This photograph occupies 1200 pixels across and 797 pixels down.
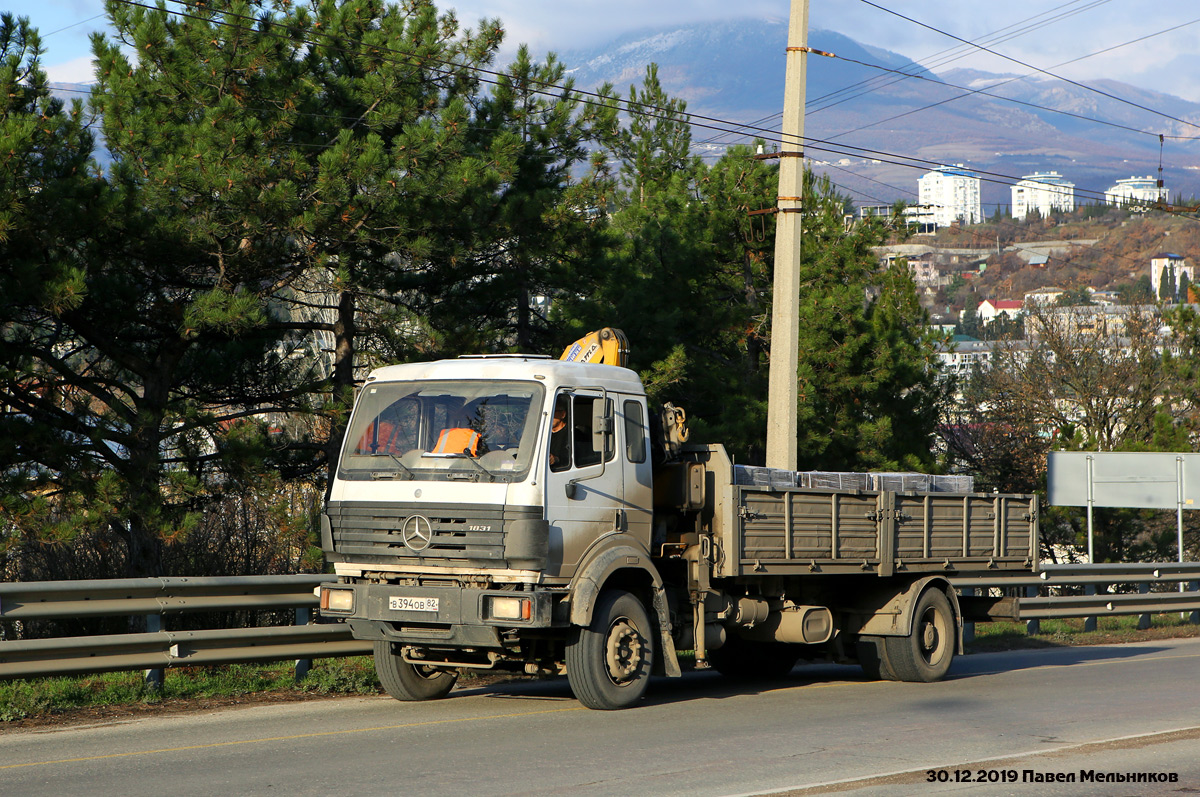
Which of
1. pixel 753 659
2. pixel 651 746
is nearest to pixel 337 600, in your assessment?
pixel 651 746

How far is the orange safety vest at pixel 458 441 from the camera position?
30.0 ft

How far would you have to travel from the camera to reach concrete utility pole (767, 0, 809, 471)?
14500mm

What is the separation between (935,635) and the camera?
12.7 meters

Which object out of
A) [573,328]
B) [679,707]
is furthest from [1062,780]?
[573,328]

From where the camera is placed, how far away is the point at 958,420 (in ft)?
120

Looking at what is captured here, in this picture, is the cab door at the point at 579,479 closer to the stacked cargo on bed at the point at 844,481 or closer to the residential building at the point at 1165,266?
the stacked cargo on bed at the point at 844,481

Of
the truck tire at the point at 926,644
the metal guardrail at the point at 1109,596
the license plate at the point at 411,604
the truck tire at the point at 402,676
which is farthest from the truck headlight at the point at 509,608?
the metal guardrail at the point at 1109,596

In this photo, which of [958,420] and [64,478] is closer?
[64,478]

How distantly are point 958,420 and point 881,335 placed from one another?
1161 cm

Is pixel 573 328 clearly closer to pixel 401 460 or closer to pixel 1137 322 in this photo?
pixel 401 460

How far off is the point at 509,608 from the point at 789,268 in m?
7.44

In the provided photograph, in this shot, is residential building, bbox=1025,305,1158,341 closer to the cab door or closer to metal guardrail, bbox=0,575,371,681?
the cab door

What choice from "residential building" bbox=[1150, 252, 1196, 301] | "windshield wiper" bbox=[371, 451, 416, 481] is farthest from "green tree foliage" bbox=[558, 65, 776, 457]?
"residential building" bbox=[1150, 252, 1196, 301]

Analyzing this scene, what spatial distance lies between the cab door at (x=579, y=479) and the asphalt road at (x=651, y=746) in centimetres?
135
